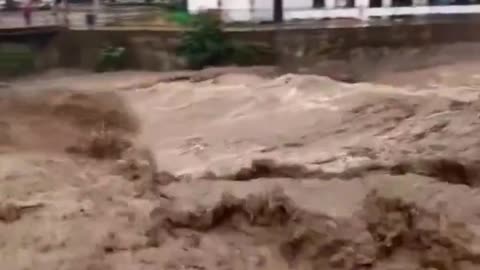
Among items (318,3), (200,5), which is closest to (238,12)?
(200,5)

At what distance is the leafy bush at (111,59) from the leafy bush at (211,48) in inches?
31.0

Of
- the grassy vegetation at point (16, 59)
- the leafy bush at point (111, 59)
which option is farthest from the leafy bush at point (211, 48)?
the grassy vegetation at point (16, 59)

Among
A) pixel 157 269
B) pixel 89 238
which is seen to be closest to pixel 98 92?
pixel 89 238

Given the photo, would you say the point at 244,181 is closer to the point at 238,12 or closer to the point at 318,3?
the point at 238,12

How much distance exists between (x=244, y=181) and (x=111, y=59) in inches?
281

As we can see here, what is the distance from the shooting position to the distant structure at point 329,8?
1100 cm

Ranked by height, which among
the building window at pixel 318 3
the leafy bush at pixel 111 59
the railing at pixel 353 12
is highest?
A: the building window at pixel 318 3

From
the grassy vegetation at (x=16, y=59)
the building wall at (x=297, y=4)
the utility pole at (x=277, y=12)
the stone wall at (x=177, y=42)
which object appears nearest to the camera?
the grassy vegetation at (x=16, y=59)

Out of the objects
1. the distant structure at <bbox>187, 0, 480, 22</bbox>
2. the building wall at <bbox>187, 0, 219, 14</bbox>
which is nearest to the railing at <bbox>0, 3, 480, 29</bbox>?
the distant structure at <bbox>187, 0, 480, 22</bbox>

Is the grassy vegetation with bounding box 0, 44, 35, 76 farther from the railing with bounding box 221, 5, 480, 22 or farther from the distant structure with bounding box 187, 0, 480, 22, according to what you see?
the railing with bounding box 221, 5, 480, 22

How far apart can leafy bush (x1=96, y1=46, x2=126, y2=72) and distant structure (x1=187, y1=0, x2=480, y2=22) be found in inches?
44.9

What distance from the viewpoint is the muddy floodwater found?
279 centimetres

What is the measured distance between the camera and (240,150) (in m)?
4.36

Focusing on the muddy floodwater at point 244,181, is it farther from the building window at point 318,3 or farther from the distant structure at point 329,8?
the building window at point 318,3
